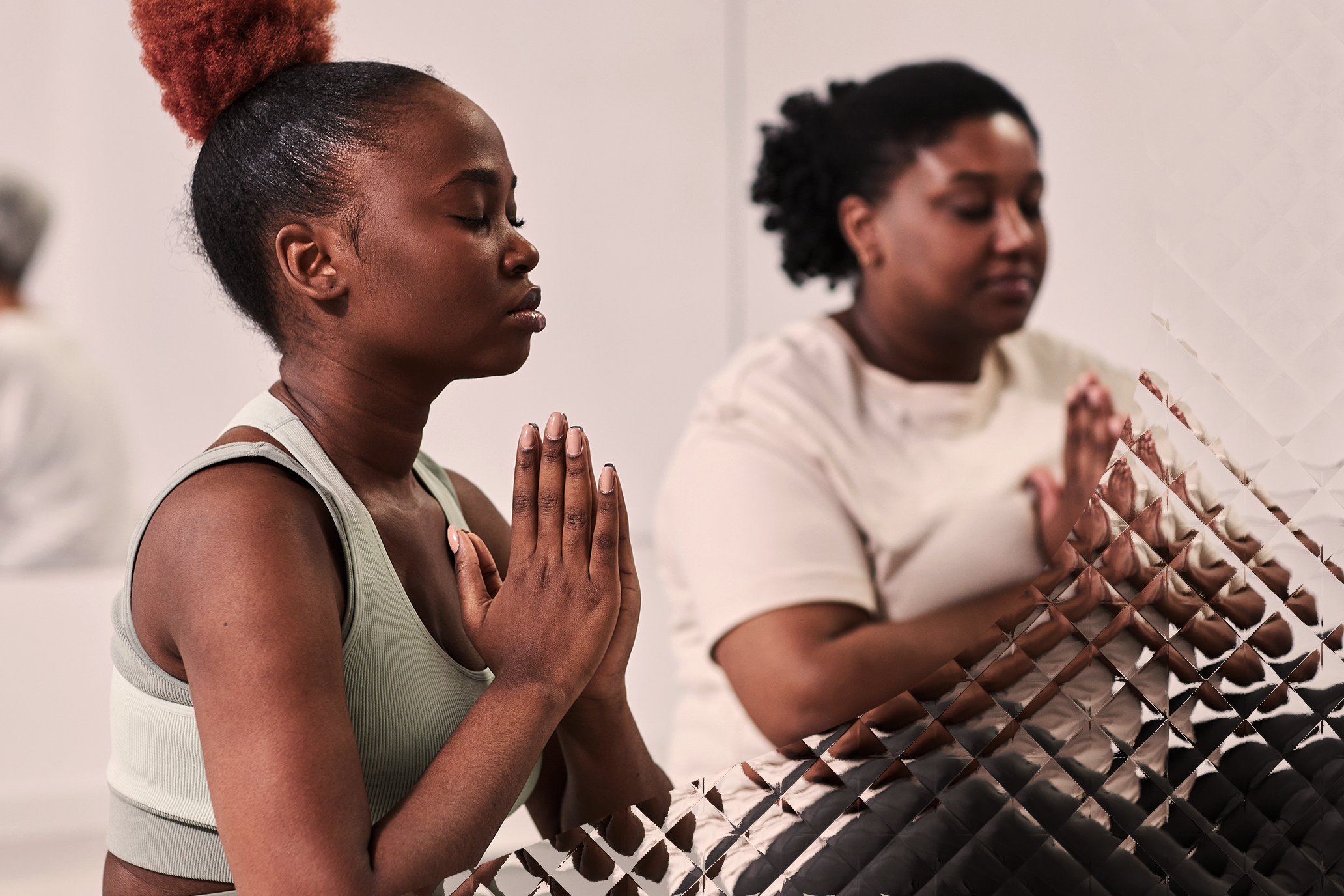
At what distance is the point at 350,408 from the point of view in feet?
1.70

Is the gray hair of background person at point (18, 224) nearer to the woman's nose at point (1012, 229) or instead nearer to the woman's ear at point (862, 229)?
the woman's ear at point (862, 229)

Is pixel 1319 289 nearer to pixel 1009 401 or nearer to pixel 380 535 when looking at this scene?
pixel 380 535

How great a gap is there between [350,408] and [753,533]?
680 millimetres

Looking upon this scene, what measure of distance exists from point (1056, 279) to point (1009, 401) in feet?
A: 4.27

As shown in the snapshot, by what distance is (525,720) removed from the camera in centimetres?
43

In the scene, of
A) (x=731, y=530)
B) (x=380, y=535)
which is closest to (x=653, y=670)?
(x=731, y=530)

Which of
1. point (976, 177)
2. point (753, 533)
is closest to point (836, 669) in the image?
point (753, 533)

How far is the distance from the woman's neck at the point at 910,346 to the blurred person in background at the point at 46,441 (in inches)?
67.1

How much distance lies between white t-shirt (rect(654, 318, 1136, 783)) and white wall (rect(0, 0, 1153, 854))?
0.93 metres

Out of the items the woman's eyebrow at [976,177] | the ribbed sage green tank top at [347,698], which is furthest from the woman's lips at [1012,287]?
the ribbed sage green tank top at [347,698]

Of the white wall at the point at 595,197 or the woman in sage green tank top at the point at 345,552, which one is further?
the white wall at the point at 595,197

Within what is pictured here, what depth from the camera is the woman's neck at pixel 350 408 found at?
516mm

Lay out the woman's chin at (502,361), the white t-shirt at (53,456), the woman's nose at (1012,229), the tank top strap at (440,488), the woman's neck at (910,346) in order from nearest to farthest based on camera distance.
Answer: the woman's chin at (502,361)
the tank top strap at (440,488)
the woman's nose at (1012,229)
the woman's neck at (910,346)
the white t-shirt at (53,456)
